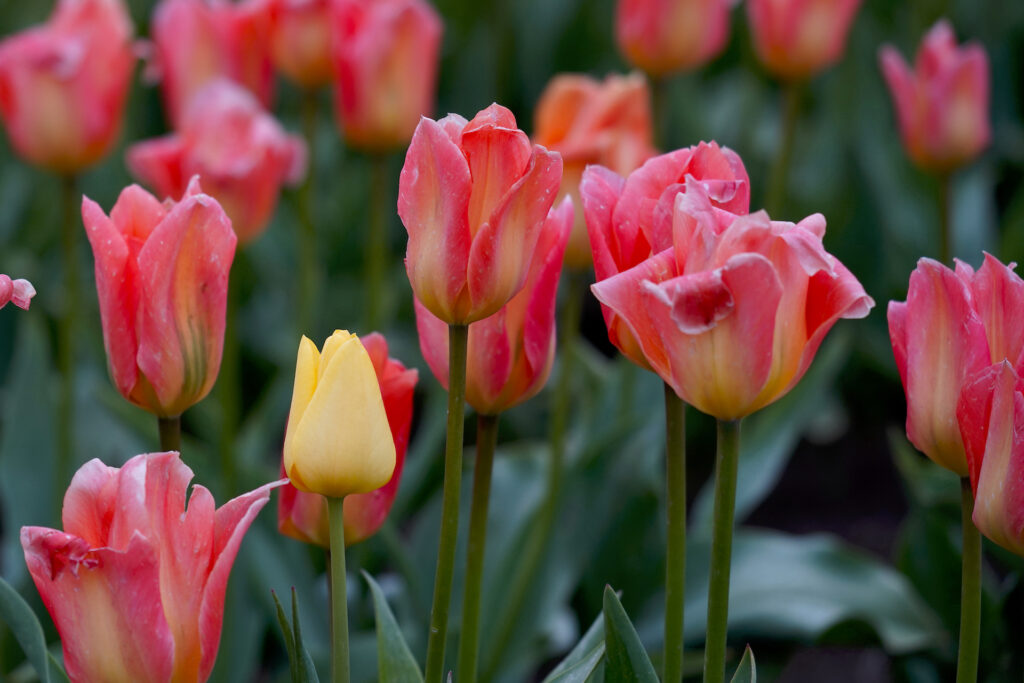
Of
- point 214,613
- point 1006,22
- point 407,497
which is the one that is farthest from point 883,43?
point 214,613

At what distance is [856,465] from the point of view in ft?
6.97

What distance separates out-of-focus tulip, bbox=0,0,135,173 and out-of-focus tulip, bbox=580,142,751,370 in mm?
787

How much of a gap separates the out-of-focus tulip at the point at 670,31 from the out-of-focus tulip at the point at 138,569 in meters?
1.03

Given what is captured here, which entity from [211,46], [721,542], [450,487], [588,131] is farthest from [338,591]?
[211,46]

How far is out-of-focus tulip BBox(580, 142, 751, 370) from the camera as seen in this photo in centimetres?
60

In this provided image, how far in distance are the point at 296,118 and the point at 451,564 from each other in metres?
1.99

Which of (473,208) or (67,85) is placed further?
(67,85)

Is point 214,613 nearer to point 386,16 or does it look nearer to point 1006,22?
point 386,16

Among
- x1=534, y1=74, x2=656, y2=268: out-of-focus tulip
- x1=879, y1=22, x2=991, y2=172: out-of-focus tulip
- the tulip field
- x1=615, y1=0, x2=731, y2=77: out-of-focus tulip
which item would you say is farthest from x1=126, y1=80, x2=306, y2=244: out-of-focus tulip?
x1=879, y1=22, x2=991, y2=172: out-of-focus tulip

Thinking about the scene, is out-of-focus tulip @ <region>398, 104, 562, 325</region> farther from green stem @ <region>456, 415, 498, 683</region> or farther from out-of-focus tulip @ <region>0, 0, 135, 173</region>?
out-of-focus tulip @ <region>0, 0, 135, 173</region>

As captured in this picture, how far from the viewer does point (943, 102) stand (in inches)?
57.3

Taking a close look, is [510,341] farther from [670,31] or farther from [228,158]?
[670,31]

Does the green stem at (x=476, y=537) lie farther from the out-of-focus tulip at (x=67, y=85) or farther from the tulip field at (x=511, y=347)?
the out-of-focus tulip at (x=67, y=85)

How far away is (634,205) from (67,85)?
82cm
